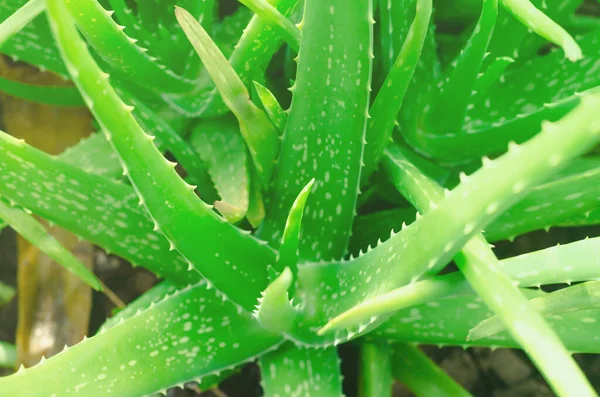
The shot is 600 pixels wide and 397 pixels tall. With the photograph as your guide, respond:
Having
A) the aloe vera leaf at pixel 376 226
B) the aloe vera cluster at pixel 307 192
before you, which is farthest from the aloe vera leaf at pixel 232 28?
the aloe vera leaf at pixel 376 226

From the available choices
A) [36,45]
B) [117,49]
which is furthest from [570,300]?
[36,45]

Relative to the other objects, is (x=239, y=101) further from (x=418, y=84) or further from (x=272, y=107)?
(x=418, y=84)

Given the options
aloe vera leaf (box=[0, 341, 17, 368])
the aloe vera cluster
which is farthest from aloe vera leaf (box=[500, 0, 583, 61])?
aloe vera leaf (box=[0, 341, 17, 368])

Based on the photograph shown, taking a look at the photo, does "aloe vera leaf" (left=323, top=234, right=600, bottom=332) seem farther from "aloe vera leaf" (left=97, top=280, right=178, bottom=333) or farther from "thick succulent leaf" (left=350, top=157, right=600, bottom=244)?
"aloe vera leaf" (left=97, top=280, right=178, bottom=333)

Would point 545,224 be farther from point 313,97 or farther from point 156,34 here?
point 156,34

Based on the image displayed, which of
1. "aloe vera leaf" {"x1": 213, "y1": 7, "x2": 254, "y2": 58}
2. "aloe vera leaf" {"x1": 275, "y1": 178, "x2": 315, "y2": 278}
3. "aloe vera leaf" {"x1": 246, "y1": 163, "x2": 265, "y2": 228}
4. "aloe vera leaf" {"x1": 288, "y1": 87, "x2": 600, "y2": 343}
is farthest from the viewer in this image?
"aloe vera leaf" {"x1": 213, "y1": 7, "x2": 254, "y2": 58}
